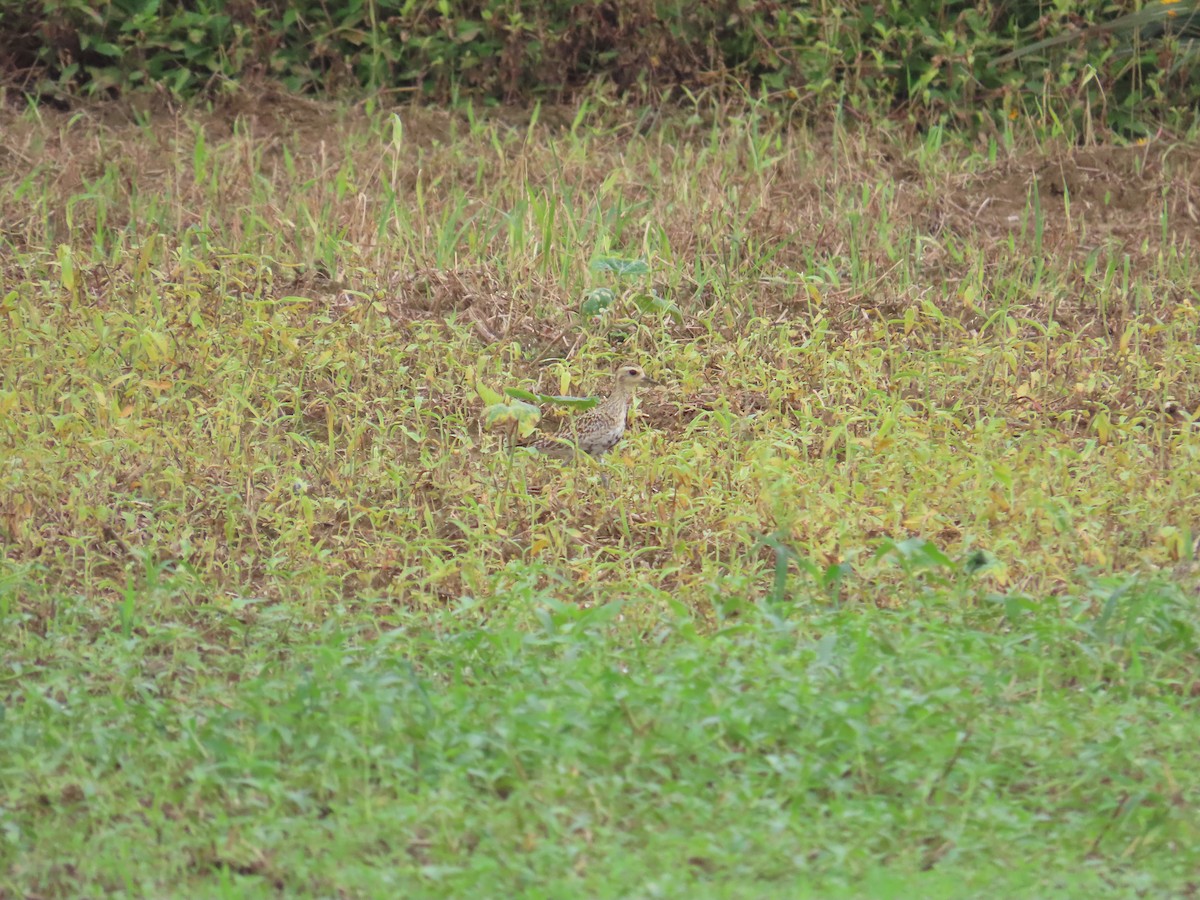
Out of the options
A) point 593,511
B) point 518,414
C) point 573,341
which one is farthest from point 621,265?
point 593,511

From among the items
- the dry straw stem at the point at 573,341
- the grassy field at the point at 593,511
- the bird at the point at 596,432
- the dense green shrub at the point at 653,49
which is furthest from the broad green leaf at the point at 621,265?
the dense green shrub at the point at 653,49

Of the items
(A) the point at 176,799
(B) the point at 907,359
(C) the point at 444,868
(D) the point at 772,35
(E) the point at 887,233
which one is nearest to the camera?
(C) the point at 444,868

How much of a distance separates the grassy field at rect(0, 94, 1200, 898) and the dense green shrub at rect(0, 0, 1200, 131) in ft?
1.24

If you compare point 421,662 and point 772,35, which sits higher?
point 772,35

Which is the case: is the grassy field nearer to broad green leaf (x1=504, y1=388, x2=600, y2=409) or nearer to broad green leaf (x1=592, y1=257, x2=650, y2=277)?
broad green leaf (x1=592, y1=257, x2=650, y2=277)

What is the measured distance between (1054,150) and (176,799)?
7.18 meters

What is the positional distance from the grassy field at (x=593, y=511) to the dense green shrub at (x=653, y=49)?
0.38 metres

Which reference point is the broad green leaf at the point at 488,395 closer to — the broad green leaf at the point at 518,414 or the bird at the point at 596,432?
the broad green leaf at the point at 518,414

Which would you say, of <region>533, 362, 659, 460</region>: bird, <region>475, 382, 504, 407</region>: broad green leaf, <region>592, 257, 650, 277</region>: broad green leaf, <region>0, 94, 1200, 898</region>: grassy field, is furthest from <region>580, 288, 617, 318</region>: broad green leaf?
<region>475, 382, 504, 407</region>: broad green leaf

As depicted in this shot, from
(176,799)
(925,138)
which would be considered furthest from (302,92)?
(176,799)

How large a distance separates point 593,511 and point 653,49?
542 cm

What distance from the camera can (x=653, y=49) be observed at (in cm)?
1112

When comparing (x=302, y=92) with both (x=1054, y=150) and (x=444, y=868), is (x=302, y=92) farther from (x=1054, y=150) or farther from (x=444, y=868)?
(x=444, y=868)

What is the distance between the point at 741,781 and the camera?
4434 millimetres
